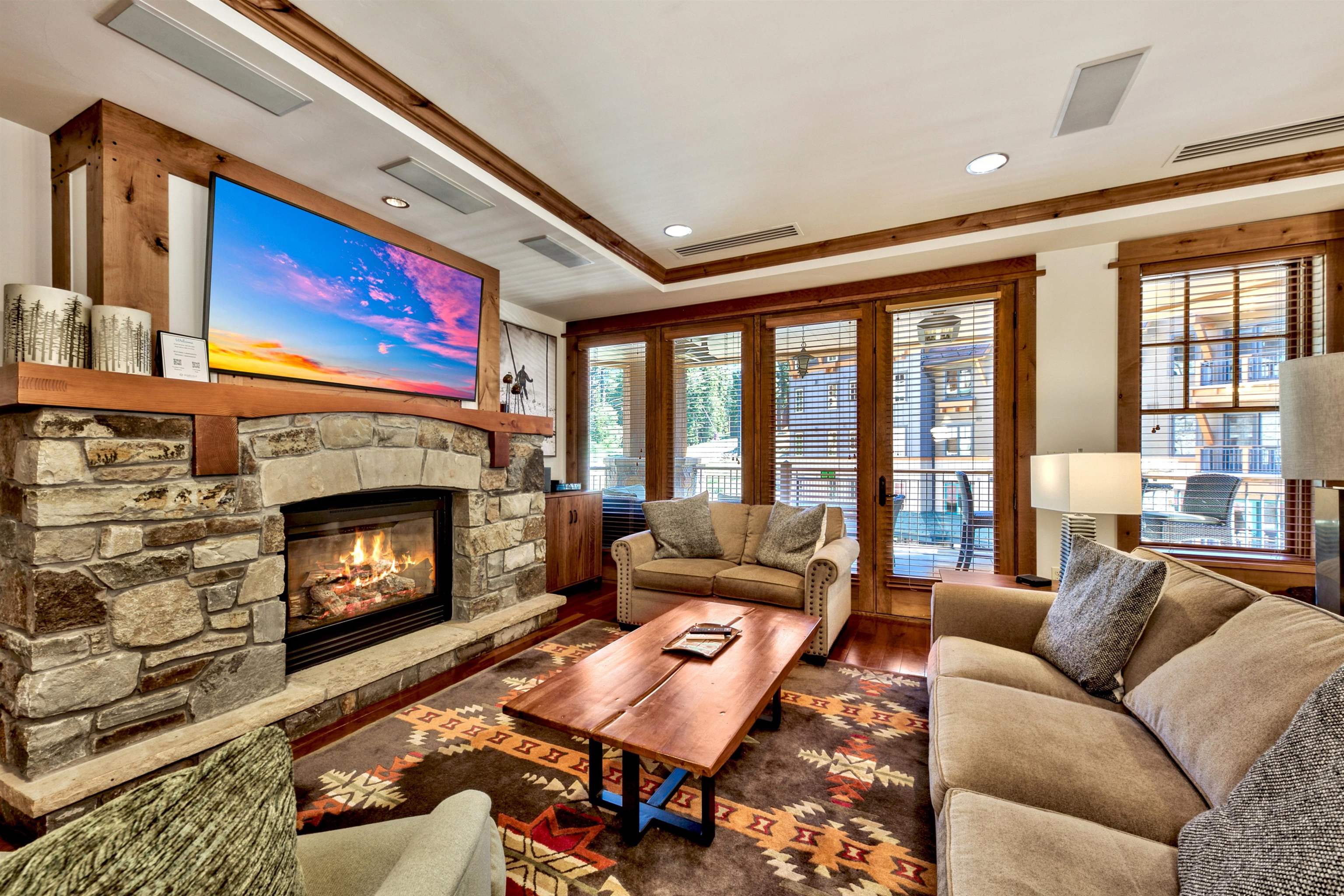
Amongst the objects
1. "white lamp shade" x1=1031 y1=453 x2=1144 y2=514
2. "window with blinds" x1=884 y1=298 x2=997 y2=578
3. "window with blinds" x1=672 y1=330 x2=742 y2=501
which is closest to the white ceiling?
"window with blinds" x1=884 y1=298 x2=997 y2=578

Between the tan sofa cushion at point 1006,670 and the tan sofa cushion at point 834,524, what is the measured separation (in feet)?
5.23

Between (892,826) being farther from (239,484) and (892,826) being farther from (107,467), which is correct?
(107,467)

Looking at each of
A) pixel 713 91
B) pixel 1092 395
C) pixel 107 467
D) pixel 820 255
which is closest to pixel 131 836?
pixel 107 467

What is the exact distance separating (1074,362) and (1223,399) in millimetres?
761

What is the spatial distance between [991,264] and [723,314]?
1.97m

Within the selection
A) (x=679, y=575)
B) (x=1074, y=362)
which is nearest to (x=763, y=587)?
(x=679, y=575)

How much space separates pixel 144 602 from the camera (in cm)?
203

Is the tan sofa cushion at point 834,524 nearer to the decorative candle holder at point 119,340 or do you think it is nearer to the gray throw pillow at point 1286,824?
the gray throw pillow at point 1286,824

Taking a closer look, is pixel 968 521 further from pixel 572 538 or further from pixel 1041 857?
pixel 1041 857

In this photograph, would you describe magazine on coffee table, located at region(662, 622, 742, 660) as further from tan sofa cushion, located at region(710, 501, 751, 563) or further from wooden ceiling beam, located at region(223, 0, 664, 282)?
wooden ceiling beam, located at region(223, 0, 664, 282)

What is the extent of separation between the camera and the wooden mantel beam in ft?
5.83

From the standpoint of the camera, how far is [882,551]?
4172 millimetres

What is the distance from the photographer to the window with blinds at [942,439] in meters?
3.88

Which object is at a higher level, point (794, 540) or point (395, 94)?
point (395, 94)
